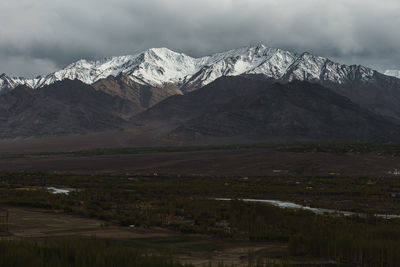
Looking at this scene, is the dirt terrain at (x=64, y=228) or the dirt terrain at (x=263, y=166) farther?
the dirt terrain at (x=263, y=166)

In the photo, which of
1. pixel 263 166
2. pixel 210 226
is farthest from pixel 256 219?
pixel 263 166

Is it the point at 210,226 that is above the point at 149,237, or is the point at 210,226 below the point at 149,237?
above

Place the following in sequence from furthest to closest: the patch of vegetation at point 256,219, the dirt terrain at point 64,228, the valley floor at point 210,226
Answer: the dirt terrain at point 64,228 < the patch of vegetation at point 256,219 < the valley floor at point 210,226

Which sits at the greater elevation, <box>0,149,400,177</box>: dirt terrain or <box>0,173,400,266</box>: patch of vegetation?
<box>0,149,400,177</box>: dirt terrain

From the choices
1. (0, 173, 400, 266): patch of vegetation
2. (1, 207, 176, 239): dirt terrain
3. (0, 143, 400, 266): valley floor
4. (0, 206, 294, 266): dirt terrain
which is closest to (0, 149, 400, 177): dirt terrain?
(0, 143, 400, 266): valley floor

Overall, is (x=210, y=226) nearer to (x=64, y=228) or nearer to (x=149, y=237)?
(x=149, y=237)

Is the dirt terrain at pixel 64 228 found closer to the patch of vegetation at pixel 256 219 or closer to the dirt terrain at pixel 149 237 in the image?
the dirt terrain at pixel 149 237

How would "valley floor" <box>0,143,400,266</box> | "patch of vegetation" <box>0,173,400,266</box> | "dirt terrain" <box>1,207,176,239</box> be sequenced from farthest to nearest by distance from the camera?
"dirt terrain" <box>1,207,176,239</box>, "patch of vegetation" <box>0,173,400,266</box>, "valley floor" <box>0,143,400,266</box>

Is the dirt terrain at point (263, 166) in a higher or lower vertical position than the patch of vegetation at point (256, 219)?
higher

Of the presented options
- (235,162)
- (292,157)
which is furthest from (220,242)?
(292,157)

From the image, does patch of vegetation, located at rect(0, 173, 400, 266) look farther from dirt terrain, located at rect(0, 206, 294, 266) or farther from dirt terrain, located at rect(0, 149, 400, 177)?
dirt terrain, located at rect(0, 149, 400, 177)

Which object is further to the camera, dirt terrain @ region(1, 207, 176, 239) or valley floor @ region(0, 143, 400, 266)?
dirt terrain @ region(1, 207, 176, 239)

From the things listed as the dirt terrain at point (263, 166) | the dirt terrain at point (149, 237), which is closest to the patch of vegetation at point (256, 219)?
the dirt terrain at point (149, 237)
